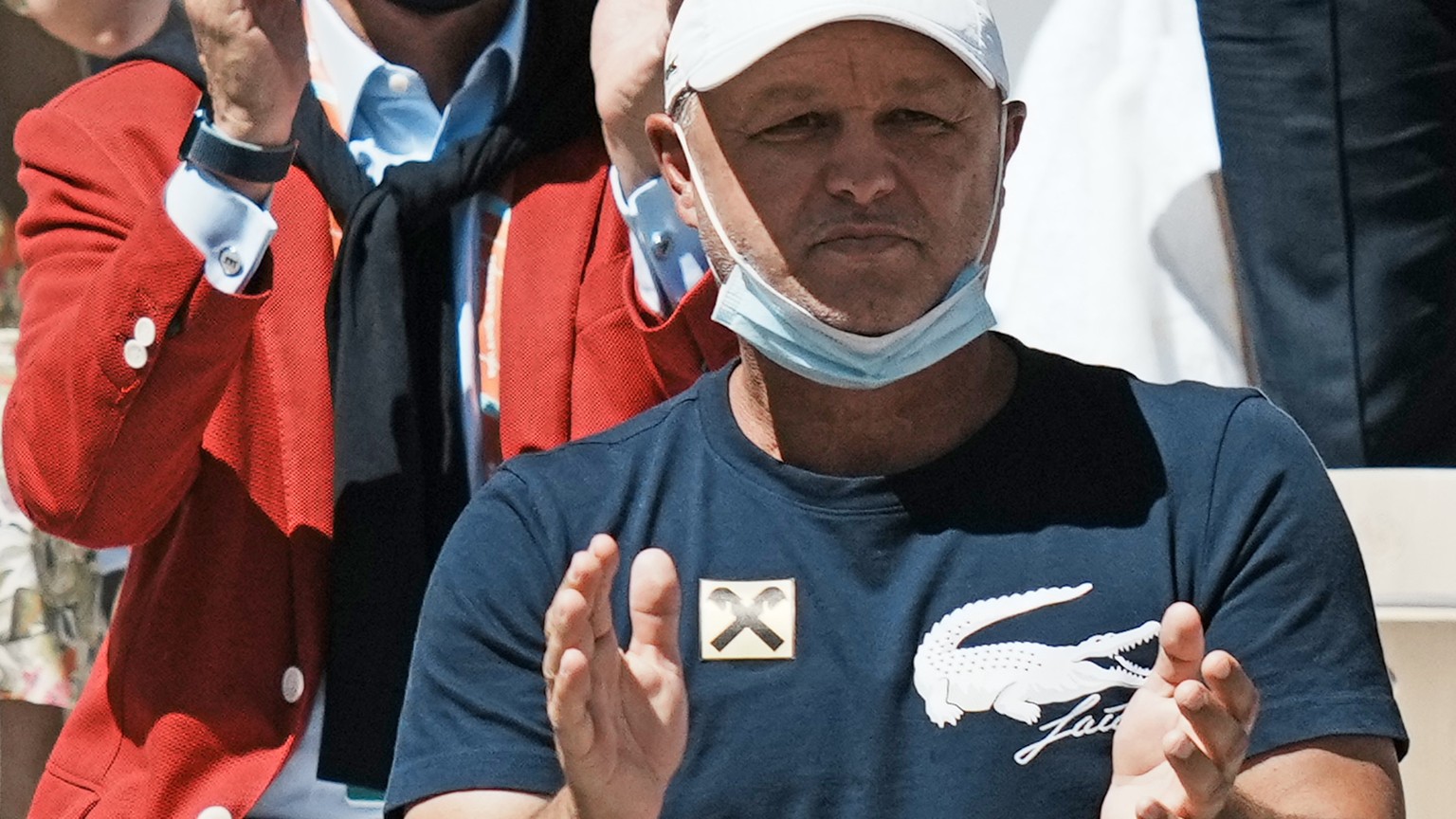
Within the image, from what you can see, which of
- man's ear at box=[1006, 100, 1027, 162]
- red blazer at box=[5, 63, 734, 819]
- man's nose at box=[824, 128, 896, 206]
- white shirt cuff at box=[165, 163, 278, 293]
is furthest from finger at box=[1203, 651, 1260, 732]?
white shirt cuff at box=[165, 163, 278, 293]

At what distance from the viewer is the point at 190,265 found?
307 centimetres

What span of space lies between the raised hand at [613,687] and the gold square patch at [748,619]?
0.11m

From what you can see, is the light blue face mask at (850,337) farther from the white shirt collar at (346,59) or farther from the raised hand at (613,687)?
the white shirt collar at (346,59)

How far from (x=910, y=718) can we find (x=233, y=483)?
115 centimetres

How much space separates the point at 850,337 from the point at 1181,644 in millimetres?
552

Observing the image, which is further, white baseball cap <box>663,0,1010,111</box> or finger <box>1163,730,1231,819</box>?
white baseball cap <box>663,0,1010,111</box>

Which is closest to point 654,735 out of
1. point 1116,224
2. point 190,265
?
point 190,265

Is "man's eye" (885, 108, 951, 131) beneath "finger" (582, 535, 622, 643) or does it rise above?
above

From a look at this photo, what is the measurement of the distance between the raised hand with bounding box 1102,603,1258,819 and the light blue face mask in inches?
17.1

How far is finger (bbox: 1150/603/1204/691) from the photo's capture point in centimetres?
210

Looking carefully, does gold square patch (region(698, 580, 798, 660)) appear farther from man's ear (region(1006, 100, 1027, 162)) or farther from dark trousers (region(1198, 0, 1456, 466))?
dark trousers (region(1198, 0, 1456, 466))

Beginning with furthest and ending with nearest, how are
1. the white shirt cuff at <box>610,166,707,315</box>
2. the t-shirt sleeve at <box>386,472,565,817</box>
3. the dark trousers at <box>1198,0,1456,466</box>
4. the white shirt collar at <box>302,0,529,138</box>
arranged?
1. the dark trousers at <box>1198,0,1456,466</box>
2. the white shirt collar at <box>302,0,529,138</box>
3. the white shirt cuff at <box>610,166,707,315</box>
4. the t-shirt sleeve at <box>386,472,565,817</box>

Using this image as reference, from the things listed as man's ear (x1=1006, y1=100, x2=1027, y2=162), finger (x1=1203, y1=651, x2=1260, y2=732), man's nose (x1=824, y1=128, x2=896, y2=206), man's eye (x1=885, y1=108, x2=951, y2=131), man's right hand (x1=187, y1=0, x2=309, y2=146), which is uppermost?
man's right hand (x1=187, y1=0, x2=309, y2=146)

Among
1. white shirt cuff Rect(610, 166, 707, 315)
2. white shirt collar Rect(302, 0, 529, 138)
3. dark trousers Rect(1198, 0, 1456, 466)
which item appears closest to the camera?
white shirt cuff Rect(610, 166, 707, 315)
